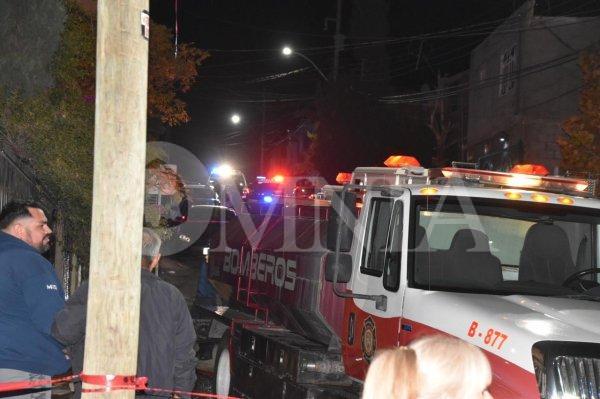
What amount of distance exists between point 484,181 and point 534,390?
2551mm

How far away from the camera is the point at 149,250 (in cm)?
503

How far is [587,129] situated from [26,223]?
18981 mm

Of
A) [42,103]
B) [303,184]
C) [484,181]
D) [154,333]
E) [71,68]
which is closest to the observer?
[154,333]

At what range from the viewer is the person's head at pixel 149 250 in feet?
16.4

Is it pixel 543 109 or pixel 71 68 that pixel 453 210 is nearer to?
pixel 71 68

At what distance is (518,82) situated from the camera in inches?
1134

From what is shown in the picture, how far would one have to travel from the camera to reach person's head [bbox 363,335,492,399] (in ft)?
8.73

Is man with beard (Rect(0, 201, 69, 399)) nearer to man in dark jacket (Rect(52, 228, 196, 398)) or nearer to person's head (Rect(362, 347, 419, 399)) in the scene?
man in dark jacket (Rect(52, 228, 196, 398))

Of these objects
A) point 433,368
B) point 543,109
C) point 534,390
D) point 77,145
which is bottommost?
point 534,390

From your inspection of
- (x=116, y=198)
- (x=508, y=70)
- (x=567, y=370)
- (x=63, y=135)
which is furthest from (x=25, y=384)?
(x=508, y=70)

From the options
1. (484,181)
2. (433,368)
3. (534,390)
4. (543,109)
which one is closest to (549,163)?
(543,109)

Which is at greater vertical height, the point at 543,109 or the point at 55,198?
the point at 543,109

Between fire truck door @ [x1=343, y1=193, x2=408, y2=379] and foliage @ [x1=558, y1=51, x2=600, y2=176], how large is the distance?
16.2 meters

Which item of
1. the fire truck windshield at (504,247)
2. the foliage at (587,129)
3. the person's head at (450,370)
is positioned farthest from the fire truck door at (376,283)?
the foliage at (587,129)
